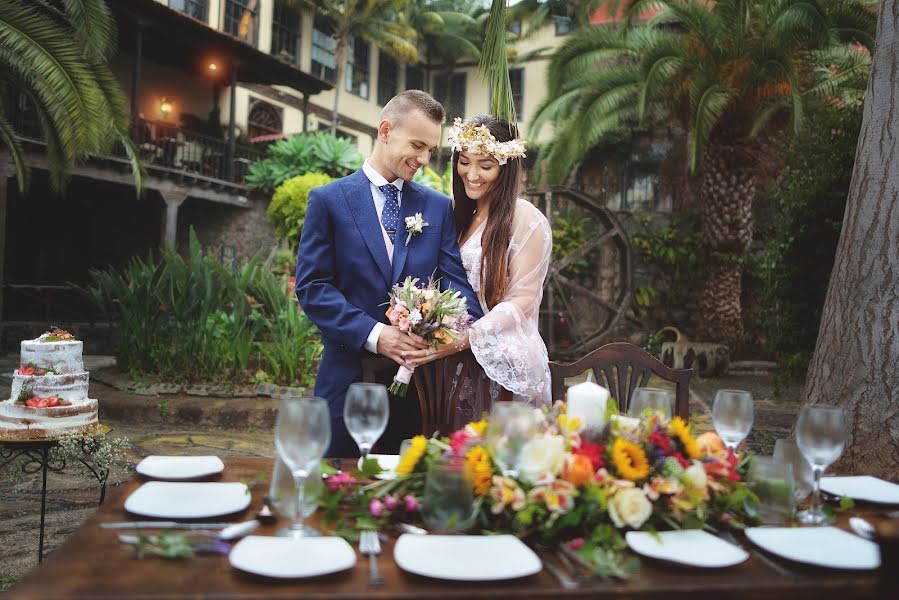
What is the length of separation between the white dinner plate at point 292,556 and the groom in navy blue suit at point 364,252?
1201mm

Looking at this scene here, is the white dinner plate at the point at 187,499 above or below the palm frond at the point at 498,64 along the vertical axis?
below

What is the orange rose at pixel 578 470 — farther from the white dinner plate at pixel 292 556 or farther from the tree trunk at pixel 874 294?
the tree trunk at pixel 874 294

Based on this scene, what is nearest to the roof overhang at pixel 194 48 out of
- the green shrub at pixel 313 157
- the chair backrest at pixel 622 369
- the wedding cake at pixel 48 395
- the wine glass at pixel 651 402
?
the green shrub at pixel 313 157

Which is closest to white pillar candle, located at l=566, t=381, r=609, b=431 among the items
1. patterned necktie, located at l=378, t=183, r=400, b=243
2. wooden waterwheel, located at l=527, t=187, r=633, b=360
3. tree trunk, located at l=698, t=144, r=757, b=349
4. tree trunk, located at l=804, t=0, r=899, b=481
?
patterned necktie, located at l=378, t=183, r=400, b=243

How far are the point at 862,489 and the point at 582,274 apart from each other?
35.4 ft

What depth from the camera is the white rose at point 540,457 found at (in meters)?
1.44

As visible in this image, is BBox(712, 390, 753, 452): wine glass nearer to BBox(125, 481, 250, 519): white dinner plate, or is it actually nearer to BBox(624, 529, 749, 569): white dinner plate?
BBox(624, 529, 749, 569): white dinner plate

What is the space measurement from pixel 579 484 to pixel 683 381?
4.44 feet

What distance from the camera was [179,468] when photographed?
75.5 inches

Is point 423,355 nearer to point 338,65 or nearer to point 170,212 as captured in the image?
point 170,212

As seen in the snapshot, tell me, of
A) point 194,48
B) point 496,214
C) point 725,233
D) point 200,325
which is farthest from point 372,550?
point 194,48

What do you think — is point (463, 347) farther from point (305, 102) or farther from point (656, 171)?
point (305, 102)

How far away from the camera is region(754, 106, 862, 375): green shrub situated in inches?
253

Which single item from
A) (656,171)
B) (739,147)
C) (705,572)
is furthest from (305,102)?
(705,572)
